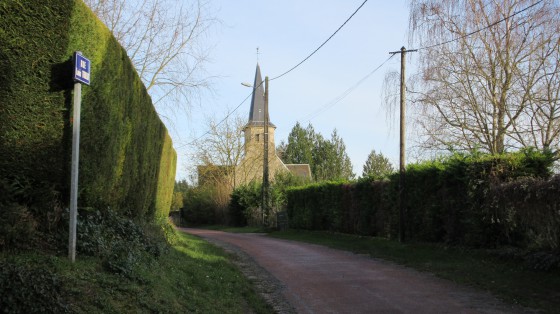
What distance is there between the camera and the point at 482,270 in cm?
1078

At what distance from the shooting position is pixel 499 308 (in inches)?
304

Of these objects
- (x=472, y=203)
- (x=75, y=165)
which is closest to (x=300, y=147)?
(x=472, y=203)

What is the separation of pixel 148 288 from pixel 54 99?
2.77m

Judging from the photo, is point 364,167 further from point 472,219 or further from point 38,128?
point 38,128

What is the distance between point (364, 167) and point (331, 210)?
67687mm

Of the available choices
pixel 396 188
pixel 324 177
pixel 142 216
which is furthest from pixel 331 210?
pixel 324 177

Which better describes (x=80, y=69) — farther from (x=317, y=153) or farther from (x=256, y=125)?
(x=317, y=153)

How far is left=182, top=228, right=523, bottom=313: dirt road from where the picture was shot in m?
7.89

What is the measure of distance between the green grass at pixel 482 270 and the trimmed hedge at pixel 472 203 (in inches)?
24.9

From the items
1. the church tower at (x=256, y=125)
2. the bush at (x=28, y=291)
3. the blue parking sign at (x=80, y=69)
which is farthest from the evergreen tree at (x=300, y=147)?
the bush at (x=28, y=291)

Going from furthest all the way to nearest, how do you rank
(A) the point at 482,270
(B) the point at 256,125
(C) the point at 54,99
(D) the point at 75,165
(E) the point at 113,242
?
(B) the point at 256,125 < (A) the point at 482,270 < (E) the point at 113,242 < (C) the point at 54,99 < (D) the point at 75,165

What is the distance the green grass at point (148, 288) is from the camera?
17.1 feet

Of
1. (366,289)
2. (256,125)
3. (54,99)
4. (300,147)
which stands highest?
(300,147)

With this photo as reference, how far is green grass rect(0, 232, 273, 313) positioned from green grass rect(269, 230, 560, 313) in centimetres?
420
